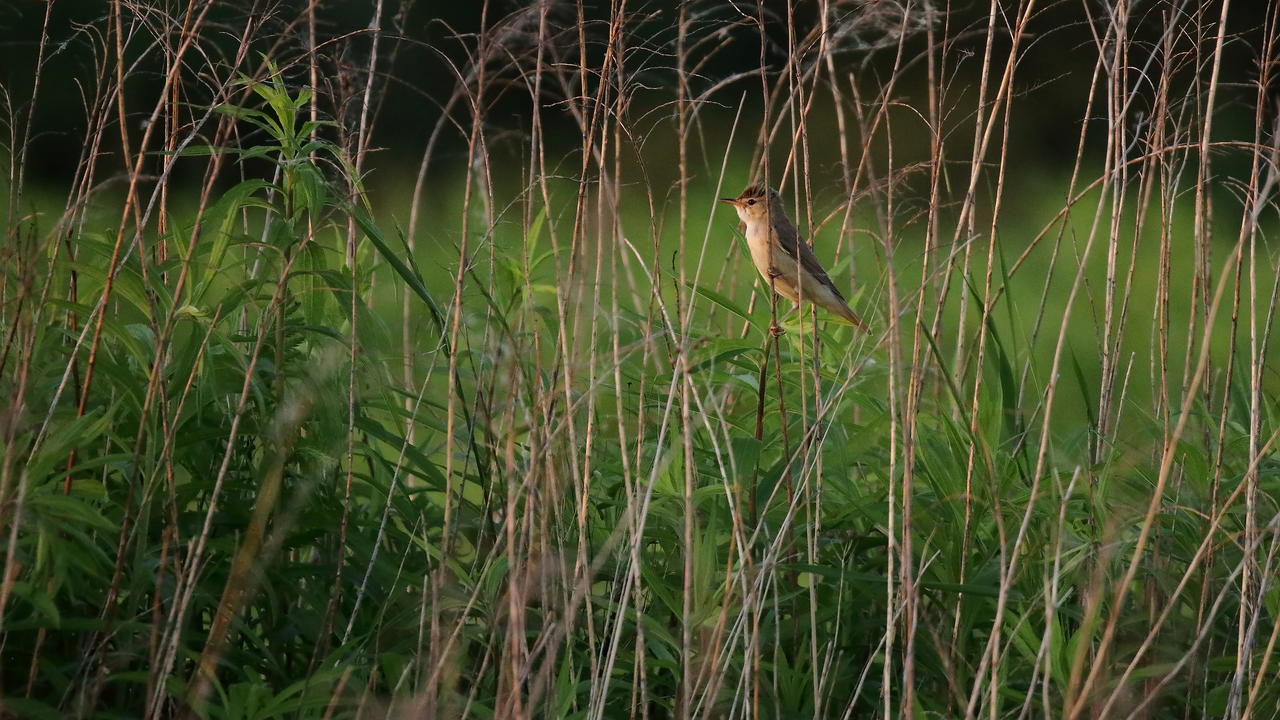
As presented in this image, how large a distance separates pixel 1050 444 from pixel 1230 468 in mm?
398

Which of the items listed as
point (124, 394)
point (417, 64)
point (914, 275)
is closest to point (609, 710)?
point (124, 394)

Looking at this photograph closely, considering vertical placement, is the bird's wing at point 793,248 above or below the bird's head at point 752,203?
below

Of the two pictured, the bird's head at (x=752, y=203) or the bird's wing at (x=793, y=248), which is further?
the bird's head at (x=752, y=203)

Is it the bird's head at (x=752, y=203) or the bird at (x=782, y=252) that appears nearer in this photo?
the bird at (x=782, y=252)

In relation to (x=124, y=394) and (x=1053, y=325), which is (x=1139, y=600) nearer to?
(x=124, y=394)

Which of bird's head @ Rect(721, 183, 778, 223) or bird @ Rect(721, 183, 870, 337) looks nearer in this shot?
bird @ Rect(721, 183, 870, 337)

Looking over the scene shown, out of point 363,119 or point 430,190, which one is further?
point 430,190

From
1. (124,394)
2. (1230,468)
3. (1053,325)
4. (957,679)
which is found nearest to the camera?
(124,394)

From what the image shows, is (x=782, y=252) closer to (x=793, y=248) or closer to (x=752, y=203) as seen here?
(x=793, y=248)

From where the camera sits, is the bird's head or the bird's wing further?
the bird's head

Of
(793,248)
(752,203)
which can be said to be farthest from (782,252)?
(752,203)

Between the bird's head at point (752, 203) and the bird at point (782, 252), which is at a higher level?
the bird's head at point (752, 203)

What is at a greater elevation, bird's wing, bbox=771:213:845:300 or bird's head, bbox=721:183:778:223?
bird's head, bbox=721:183:778:223

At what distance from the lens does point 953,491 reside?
7.69 feet
